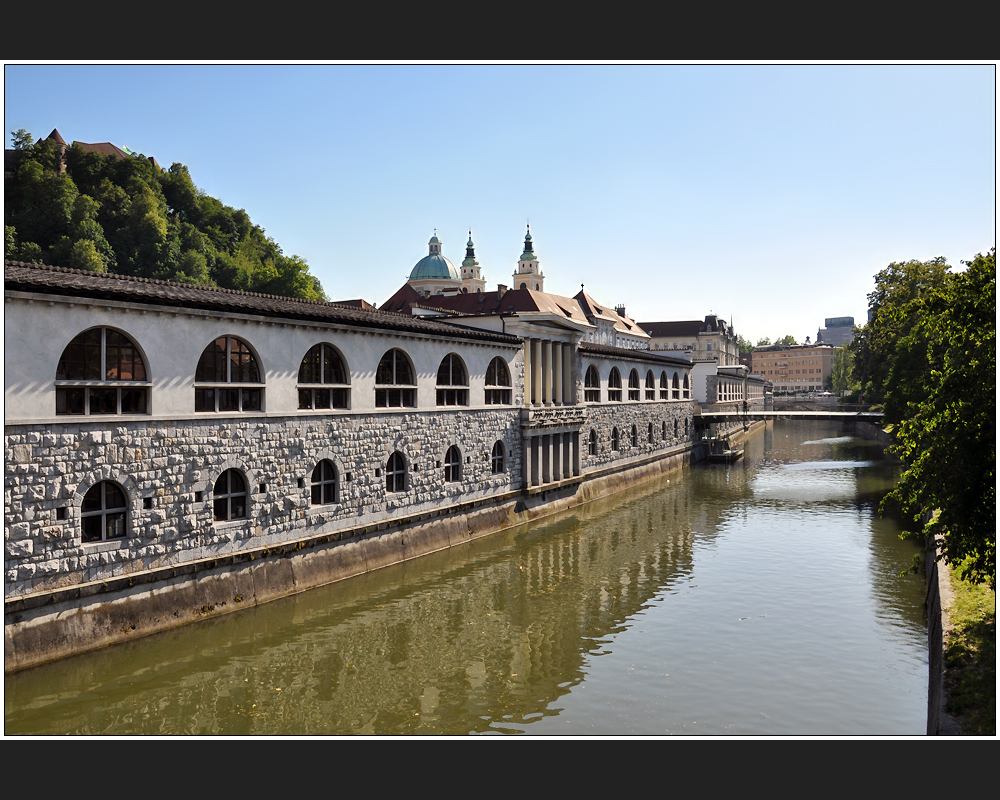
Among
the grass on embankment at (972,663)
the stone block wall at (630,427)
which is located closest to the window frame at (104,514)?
the grass on embankment at (972,663)

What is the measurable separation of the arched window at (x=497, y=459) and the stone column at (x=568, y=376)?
7.40 meters

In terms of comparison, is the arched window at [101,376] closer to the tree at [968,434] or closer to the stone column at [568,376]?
the tree at [968,434]

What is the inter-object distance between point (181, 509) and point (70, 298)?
5.41m

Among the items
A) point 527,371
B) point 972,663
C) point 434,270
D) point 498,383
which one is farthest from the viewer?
point 434,270

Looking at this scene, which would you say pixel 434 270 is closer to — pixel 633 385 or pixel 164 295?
pixel 633 385

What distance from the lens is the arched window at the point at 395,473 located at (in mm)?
25453

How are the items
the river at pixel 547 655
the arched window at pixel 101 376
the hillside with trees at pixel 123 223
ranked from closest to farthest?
the river at pixel 547 655
the arched window at pixel 101 376
the hillside with trees at pixel 123 223

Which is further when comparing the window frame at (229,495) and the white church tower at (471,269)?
the white church tower at (471,269)

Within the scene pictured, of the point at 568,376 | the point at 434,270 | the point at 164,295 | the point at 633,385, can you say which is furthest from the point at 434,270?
the point at 164,295

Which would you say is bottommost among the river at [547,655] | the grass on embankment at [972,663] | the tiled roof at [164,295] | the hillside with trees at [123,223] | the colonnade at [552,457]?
the river at [547,655]

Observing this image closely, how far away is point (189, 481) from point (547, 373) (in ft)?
69.4

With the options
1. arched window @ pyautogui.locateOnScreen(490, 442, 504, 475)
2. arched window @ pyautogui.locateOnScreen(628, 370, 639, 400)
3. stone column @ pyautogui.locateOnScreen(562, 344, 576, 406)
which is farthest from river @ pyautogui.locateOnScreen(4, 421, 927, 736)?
arched window @ pyautogui.locateOnScreen(628, 370, 639, 400)

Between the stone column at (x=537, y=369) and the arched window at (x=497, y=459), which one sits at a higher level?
the stone column at (x=537, y=369)

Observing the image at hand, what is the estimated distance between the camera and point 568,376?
38938mm
